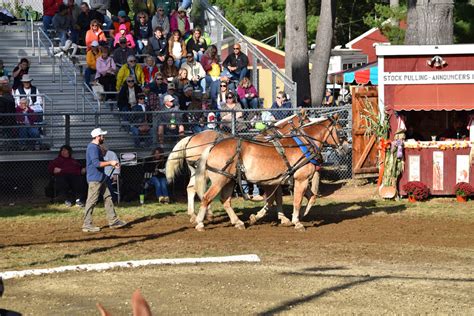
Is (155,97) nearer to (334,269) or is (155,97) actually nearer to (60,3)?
(60,3)

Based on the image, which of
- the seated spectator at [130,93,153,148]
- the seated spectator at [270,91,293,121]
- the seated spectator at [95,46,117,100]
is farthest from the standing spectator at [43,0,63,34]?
the seated spectator at [270,91,293,121]

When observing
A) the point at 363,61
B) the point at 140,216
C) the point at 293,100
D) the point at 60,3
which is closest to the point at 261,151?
the point at 140,216

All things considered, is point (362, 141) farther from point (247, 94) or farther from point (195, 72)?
point (195, 72)

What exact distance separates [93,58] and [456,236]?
1128 centimetres

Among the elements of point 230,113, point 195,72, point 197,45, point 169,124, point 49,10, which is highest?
point 49,10

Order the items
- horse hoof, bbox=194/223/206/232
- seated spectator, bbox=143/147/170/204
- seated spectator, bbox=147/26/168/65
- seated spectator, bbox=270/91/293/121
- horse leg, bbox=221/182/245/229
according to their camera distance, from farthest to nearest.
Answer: seated spectator, bbox=147/26/168/65 < seated spectator, bbox=270/91/293/121 < seated spectator, bbox=143/147/170/204 < horse leg, bbox=221/182/245/229 < horse hoof, bbox=194/223/206/232

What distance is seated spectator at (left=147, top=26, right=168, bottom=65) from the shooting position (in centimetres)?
2642

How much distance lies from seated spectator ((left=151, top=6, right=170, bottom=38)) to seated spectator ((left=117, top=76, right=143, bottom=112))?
3452 mm

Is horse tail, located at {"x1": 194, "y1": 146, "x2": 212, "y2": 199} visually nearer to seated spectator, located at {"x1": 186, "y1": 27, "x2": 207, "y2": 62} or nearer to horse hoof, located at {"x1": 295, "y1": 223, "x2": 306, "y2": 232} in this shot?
horse hoof, located at {"x1": 295, "y1": 223, "x2": 306, "y2": 232}

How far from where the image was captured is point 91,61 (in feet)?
82.3

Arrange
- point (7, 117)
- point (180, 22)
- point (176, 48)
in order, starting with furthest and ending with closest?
1. point (180, 22)
2. point (176, 48)
3. point (7, 117)

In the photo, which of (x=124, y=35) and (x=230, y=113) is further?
(x=124, y=35)

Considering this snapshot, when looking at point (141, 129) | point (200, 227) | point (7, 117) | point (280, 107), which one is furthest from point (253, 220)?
point (280, 107)

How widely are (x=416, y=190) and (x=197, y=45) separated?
8.03 m
